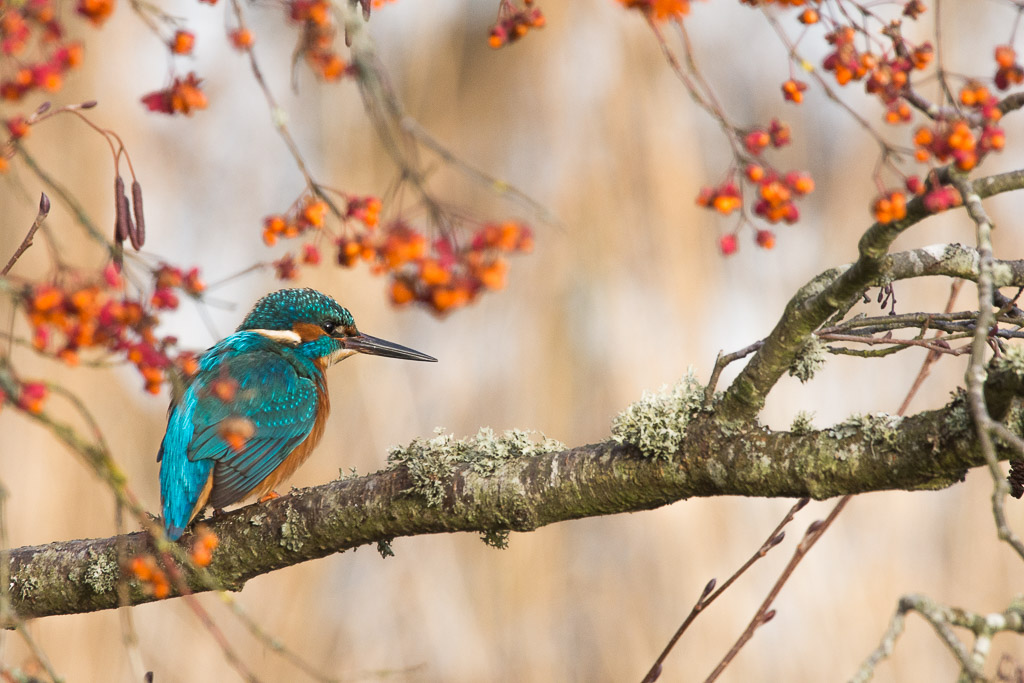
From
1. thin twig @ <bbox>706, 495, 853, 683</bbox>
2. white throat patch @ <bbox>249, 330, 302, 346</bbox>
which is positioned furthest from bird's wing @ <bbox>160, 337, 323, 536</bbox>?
thin twig @ <bbox>706, 495, 853, 683</bbox>

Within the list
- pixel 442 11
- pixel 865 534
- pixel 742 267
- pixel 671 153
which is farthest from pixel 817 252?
pixel 442 11

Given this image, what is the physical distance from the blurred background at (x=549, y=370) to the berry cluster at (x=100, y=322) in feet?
10.3

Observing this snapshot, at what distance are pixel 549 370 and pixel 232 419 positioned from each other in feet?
7.94

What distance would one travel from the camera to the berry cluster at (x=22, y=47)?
3.53 ft

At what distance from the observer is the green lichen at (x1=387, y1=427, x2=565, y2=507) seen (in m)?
1.81

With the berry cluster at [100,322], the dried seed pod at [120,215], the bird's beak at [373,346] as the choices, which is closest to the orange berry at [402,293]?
the berry cluster at [100,322]

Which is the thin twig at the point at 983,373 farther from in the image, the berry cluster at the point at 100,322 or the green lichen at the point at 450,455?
the green lichen at the point at 450,455

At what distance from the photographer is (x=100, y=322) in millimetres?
1026

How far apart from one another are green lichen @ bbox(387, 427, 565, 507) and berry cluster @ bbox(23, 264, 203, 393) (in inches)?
30.4

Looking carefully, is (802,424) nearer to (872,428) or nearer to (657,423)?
(872,428)

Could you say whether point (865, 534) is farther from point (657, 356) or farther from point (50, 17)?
point (50, 17)

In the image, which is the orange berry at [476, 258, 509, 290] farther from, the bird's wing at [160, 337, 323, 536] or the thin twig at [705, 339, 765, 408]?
the bird's wing at [160, 337, 323, 536]

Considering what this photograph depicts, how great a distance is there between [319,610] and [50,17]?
3670 mm

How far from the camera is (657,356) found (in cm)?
441
